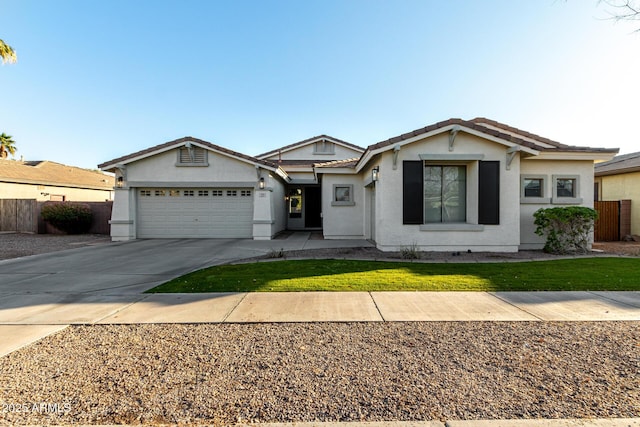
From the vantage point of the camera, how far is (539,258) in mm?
9320

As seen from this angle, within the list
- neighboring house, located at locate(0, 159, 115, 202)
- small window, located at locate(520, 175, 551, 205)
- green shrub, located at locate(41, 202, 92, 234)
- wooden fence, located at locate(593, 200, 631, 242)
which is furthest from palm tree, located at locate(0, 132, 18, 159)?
wooden fence, located at locate(593, 200, 631, 242)

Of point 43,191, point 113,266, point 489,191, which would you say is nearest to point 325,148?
point 489,191

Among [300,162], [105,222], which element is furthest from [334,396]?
[300,162]

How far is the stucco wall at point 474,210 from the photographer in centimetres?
1020

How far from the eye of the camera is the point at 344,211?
14125 millimetres

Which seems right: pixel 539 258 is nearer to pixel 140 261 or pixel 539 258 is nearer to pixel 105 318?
pixel 105 318

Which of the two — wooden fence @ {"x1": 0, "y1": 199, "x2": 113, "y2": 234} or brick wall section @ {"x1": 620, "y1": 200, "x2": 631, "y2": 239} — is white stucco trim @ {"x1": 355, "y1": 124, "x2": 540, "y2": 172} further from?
wooden fence @ {"x1": 0, "y1": 199, "x2": 113, "y2": 234}

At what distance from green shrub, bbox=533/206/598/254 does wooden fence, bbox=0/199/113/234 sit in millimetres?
20662

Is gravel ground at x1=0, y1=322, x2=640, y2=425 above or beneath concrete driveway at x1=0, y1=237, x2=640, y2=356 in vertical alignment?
beneath

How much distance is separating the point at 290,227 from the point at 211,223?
639 cm

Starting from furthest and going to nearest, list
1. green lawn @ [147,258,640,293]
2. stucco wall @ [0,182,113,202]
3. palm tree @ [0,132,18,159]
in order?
palm tree @ [0,132,18,159]
stucco wall @ [0,182,113,202]
green lawn @ [147,258,640,293]

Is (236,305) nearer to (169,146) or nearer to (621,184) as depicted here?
(169,146)

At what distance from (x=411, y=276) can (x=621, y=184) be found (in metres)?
15.3

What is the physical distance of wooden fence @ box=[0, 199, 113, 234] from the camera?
17.2 meters
